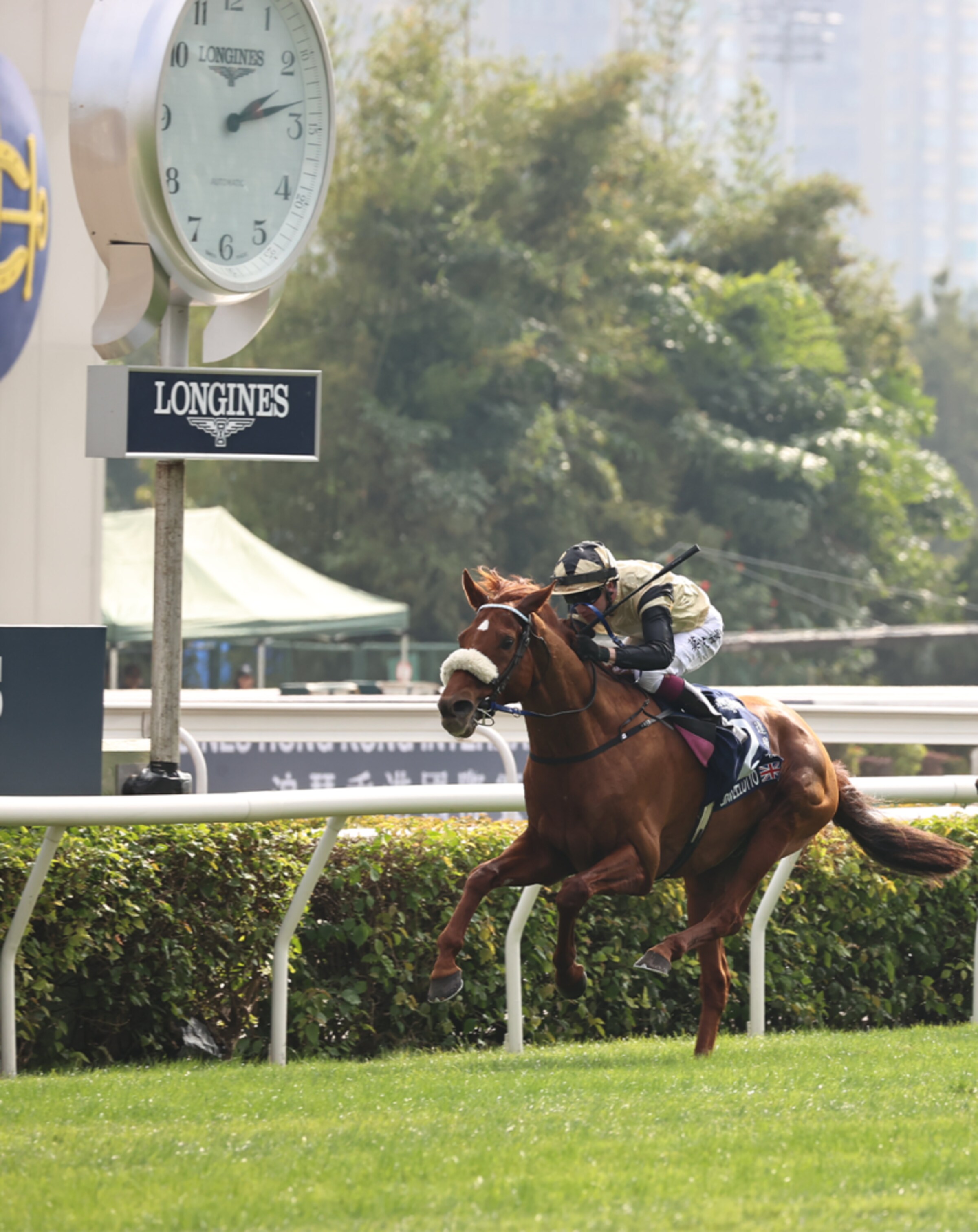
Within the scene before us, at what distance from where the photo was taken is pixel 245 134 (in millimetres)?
5781

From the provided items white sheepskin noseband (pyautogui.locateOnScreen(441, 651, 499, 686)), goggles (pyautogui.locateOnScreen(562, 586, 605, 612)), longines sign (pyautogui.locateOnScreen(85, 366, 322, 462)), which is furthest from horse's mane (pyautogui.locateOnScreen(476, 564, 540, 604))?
longines sign (pyautogui.locateOnScreen(85, 366, 322, 462))

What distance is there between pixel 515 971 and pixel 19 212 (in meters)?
5.78

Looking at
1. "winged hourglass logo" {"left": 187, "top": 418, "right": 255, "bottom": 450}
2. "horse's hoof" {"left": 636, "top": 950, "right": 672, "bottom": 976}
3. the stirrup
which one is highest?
"winged hourglass logo" {"left": 187, "top": 418, "right": 255, "bottom": 450}

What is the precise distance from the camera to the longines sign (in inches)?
214

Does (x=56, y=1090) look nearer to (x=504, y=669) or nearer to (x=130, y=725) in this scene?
(x=504, y=669)

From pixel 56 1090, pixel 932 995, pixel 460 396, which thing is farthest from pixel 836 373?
pixel 56 1090

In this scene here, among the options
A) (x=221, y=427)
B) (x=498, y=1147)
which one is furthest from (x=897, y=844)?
(x=221, y=427)

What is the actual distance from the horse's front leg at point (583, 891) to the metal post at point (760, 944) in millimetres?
1002

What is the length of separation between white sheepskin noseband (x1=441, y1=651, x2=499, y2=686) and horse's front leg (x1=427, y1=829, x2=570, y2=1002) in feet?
→ 2.01

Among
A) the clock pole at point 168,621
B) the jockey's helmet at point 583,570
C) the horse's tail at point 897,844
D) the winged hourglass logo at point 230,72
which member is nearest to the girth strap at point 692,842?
the horse's tail at point 897,844

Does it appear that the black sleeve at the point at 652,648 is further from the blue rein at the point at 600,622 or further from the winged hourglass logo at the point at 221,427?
the winged hourglass logo at the point at 221,427

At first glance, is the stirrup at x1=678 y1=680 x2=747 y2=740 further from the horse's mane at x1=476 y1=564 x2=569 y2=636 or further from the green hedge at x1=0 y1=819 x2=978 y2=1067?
the green hedge at x1=0 y1=819 x2=978 y2=1067

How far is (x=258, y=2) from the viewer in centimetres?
582

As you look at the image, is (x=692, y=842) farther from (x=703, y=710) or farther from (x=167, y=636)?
(x=167, y=636)
